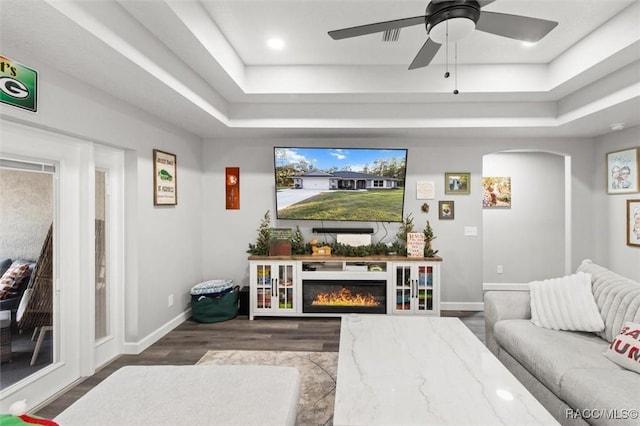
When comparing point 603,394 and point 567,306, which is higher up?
point 567,306

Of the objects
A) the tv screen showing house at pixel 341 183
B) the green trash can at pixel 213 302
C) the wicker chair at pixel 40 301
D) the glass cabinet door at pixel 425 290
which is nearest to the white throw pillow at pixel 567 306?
the glass cabinet door at pixel 425 290

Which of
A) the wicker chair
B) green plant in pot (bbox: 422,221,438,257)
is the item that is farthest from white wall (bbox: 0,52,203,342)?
green plant in pot (bbox: 422,221,438,257)

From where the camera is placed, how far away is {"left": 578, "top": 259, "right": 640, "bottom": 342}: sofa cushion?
2084mm

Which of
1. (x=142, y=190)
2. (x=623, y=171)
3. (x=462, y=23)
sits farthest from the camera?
(x=623, y=171)

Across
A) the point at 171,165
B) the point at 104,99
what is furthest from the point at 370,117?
the point at 104,99

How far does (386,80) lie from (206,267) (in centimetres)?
332

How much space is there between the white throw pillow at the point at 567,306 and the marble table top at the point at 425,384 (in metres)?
0.69

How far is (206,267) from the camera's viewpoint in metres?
4.50

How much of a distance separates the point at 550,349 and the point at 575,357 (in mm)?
130

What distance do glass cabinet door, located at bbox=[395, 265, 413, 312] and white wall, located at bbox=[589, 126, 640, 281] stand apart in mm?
2572

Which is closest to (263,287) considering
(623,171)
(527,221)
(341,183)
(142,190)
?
(341,183)

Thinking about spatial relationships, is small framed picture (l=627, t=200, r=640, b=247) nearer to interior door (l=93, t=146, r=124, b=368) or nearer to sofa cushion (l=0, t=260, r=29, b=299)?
interior door (l=93, t=146, r=124, b=368)

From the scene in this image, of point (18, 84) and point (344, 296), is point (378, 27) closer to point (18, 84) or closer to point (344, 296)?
point (18, 84)

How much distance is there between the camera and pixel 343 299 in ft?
13.3
